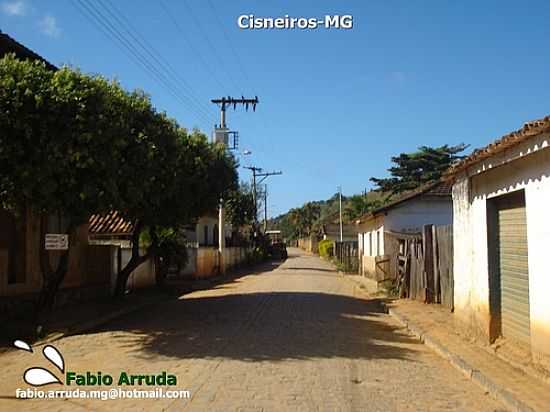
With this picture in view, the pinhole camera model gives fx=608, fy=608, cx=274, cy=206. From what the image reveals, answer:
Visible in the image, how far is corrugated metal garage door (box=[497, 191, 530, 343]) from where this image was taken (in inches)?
362

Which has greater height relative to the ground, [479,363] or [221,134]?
[221,134]

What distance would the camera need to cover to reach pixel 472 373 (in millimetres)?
8570

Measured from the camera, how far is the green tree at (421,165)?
179 feet

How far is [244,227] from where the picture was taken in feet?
207

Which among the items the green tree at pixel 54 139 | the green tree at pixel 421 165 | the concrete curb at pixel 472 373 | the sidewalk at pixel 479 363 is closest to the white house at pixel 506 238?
the sidewalk at pixel 479 363

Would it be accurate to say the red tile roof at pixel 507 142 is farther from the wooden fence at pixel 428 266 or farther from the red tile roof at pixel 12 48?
the red tile roof at pixel 12 48

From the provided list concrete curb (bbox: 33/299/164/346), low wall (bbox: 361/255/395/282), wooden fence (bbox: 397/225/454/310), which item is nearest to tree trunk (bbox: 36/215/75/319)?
concrete curb (bbox: 33/299/164/346)

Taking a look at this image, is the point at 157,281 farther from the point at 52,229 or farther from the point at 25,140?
the point at 25,140

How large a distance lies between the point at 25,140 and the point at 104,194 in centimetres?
185

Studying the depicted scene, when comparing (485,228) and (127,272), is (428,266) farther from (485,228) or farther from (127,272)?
(127,272)

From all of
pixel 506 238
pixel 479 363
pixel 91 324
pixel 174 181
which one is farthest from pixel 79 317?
pixel 506 238

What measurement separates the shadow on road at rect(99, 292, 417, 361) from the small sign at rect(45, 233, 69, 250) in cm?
215

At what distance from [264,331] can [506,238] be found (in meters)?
5.35

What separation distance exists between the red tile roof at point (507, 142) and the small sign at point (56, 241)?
8.21 meters
